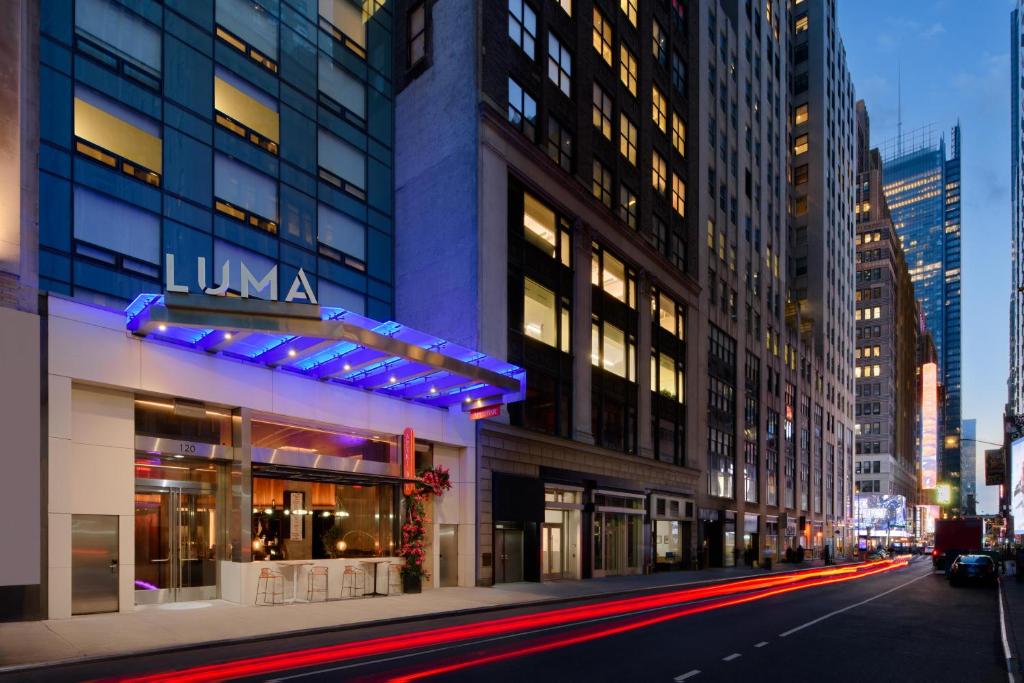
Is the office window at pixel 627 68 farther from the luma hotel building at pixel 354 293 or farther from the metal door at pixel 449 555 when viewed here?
the metal door at pixel 449 555

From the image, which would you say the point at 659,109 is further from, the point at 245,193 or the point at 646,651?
the point at 646,651

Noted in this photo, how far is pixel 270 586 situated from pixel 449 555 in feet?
29.4

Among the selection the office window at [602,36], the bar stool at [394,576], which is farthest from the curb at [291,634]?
the office window at [602,36]

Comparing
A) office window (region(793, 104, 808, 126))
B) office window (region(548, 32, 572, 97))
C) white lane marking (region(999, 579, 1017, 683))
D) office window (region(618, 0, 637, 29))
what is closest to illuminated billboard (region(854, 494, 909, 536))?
office window (region(793, 104, 808, 126))

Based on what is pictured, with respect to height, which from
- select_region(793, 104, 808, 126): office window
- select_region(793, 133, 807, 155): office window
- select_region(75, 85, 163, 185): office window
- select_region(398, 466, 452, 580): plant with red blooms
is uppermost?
select_region(793, 104, 808, 126): office window

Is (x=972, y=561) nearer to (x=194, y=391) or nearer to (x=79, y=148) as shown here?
(x=194, y=391)

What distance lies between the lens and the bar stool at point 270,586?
22.1 metres

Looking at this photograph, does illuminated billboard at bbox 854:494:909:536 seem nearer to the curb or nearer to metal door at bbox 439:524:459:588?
metal door at bbox 439:524:459:588

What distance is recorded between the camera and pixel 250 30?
25891mm

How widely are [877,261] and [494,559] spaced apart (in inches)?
5310

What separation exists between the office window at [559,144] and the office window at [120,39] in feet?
59.0

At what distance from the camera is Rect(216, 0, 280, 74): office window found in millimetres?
25000

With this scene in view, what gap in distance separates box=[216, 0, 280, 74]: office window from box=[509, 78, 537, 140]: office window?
33.6 ft

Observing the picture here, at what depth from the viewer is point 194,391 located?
70.1 feet
